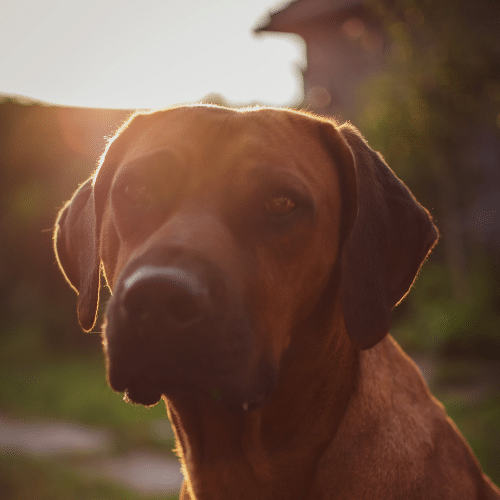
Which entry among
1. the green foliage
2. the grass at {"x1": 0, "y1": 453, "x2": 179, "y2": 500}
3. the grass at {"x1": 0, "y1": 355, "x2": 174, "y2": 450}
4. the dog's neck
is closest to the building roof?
the green foliage

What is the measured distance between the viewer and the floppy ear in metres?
2.11

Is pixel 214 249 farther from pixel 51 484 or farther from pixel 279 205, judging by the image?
pixel 51 484

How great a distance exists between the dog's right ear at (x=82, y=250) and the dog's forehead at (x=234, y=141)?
1.35ft

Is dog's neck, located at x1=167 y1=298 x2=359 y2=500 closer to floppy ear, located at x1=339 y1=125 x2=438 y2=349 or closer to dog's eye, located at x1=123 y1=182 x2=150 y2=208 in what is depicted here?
floppy ear, located at x1=339 y1=125 x2=438 y2=349

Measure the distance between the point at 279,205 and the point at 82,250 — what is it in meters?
1.10

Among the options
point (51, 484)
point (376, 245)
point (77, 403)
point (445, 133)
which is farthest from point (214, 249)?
point (445, 133)

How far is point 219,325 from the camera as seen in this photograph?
1.69 meters

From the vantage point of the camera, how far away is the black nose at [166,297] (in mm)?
1597

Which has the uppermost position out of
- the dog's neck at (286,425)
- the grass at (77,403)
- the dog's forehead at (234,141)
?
the dog's forehead at (234,141)

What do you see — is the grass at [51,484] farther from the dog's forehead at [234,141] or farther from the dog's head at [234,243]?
the dog's forehead at [234,141]

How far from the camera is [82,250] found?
261cm

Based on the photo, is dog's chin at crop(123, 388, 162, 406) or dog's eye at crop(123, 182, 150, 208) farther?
dog's eye at crop(123, 182, 150, 208)

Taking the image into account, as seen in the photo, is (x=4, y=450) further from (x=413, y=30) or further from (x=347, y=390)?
(x=413, y=30)

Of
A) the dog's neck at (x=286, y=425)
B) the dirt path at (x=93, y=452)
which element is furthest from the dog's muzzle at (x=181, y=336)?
the dirt path at (x=93, y=452)
